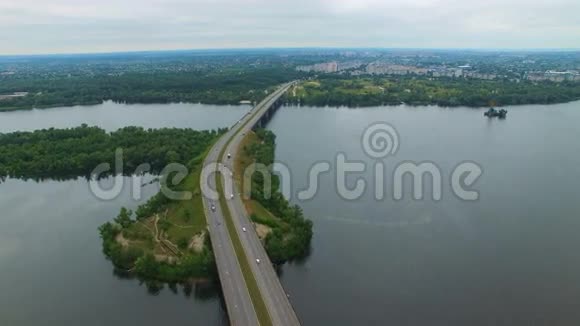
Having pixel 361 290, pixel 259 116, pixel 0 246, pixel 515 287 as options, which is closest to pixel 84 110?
pixel 259 116

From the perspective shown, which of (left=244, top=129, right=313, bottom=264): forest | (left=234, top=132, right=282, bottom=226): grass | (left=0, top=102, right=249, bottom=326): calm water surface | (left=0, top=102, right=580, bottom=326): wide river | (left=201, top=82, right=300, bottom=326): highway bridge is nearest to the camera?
(left=201, top=82, right=300, bottom=326): highway bridge

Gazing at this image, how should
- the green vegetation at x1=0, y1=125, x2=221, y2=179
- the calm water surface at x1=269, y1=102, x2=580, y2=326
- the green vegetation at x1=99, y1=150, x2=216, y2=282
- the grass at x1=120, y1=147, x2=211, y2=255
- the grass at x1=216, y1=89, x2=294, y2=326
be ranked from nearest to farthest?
the grass at x1=216, y1=89, x2=294, y2=326 < the calm water surface at x1=269, y1=102, x2=580, y2=326 < the green vegetation at x1=99, y1=150, x2=216, y2=282 < the grass at x1=120, y1=147, x2=211, y2=255 < the green vegetation at x1=0, y1=125, x2=221, y2=179

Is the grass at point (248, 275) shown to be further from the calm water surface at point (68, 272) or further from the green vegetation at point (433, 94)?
the green vegetation at point (433, 94)

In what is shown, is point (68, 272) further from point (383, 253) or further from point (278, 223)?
point (383, 253)

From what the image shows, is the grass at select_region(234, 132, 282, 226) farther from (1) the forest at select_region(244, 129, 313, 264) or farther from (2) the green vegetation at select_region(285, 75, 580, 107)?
(2) the green vegetation at select_region(285, 75, 580, 107)

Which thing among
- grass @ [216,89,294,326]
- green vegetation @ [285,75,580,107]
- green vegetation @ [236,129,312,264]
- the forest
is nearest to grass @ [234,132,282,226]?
green vegetation @ [236,129,312,264]

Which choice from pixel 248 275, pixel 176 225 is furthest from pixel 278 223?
pixel 248 275

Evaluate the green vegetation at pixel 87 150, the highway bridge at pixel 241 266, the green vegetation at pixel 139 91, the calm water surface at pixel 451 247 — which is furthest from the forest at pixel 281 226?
the green vegetation at pixel 139 91

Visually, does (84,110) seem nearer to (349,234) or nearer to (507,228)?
(349,234)
